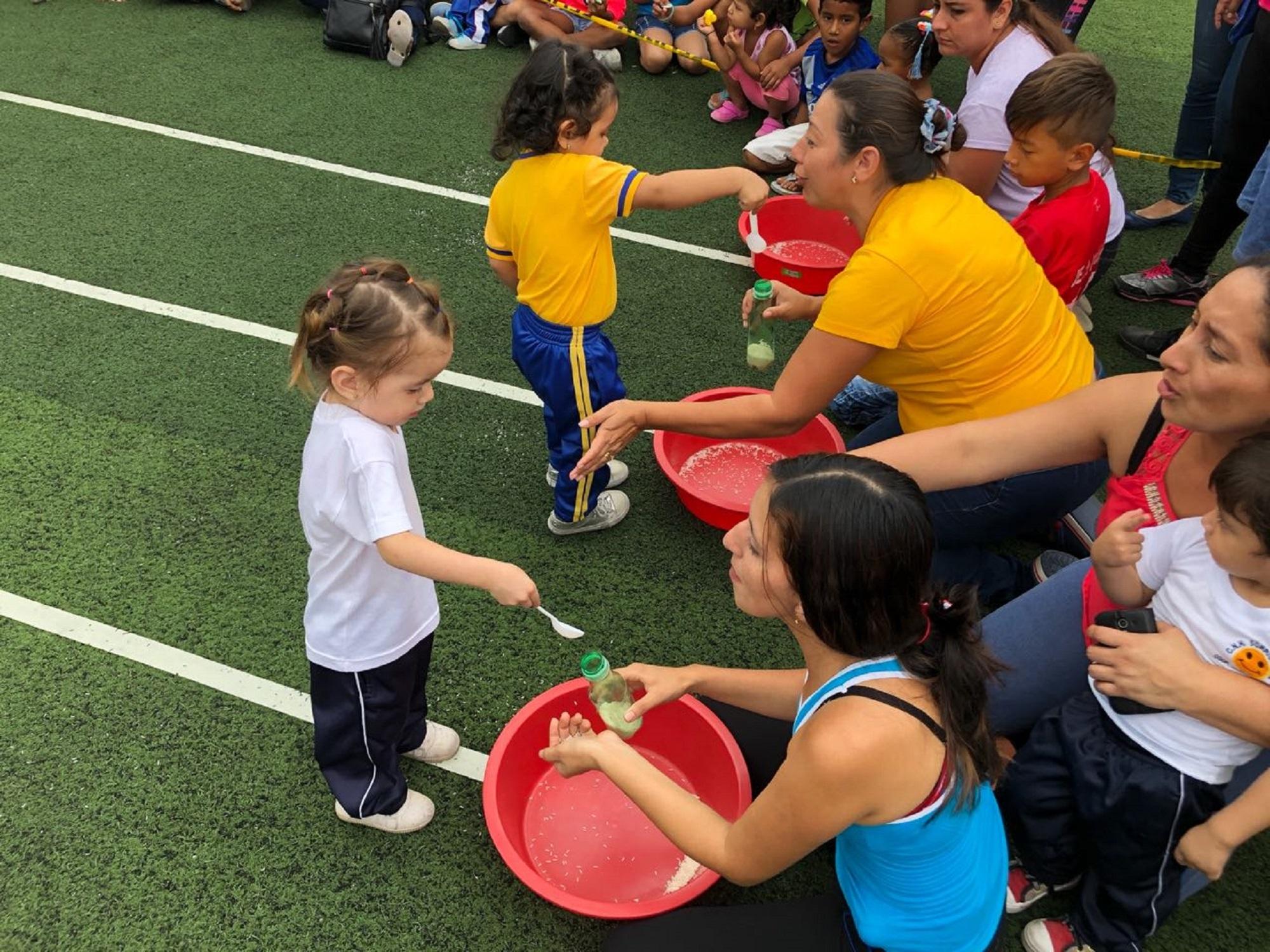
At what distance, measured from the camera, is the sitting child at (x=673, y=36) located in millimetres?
6203

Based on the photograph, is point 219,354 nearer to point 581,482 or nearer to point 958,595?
point 581,482

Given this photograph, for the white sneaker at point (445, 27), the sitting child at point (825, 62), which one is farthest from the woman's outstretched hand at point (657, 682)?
the white sneaker at point (445, 27)

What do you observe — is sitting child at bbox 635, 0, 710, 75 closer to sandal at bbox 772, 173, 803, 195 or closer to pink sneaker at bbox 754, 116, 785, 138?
pink sneaker at bbox 754, 116, 785, 138

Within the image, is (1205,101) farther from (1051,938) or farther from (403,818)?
(403,818)

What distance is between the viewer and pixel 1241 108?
12.6ft

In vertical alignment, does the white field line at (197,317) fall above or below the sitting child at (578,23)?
below

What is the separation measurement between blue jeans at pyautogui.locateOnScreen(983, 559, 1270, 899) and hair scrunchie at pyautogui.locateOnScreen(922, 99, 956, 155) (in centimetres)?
115

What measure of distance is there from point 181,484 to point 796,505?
253 centimetres

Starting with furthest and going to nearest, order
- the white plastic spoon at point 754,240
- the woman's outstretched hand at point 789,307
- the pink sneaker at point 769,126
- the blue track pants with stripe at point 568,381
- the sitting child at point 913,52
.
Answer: the pink sneaker at point 769,126
the sitting child at point 913,52
the white plastic spoon at point 754,240
the woman's outstretched hand at point 789,307
the blue track pants with stripe at point 568,381

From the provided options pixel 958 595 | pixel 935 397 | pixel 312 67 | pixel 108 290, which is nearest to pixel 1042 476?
pixel 935 397

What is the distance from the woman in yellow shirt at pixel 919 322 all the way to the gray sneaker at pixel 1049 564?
0.19m

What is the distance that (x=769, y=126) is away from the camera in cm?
555

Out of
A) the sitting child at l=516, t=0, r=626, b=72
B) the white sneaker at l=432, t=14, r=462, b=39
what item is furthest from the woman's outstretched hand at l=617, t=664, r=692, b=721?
the white sneaker at l=432, t=14, r=462, b=39

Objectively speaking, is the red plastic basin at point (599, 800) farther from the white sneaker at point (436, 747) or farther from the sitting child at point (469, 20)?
the sitting child at point (469, 20)
